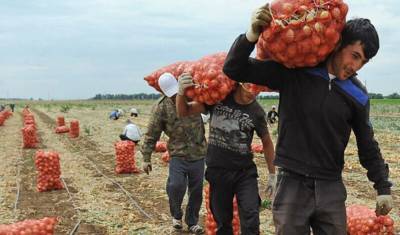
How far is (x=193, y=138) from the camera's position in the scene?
17.6 feet

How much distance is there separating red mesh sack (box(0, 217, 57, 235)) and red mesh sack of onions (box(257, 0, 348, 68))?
100 inches

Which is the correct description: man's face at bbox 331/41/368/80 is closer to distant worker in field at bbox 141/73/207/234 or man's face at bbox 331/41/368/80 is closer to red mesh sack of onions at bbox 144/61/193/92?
red mesh sack of onions at bbox 144/61/193/92

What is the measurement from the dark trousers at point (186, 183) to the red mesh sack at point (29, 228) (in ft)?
4.89

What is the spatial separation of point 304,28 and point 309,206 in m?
0.96

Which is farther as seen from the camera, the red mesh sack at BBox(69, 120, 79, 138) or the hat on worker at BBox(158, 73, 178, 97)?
the red mesh sack at BBox(69, 120, 79, 138)

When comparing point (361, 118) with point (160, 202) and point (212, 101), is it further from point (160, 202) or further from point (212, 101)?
point (160, 202)

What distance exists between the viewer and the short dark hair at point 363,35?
2600 mm

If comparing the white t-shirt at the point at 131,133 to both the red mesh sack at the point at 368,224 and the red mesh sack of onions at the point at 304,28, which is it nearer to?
the red mesh sack at the point at 368,224


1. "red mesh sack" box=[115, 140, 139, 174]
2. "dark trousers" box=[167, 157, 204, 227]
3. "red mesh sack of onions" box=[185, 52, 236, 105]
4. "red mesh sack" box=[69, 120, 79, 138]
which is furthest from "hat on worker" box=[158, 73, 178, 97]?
"red mesh sack" box=[69, 120, 79, 138]

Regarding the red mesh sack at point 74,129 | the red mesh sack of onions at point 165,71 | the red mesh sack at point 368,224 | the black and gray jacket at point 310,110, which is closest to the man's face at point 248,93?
the black and gray jacket at point 310,110

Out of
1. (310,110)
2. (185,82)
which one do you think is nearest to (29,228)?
(185,82)

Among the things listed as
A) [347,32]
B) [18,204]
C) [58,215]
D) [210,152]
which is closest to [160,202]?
[58,215]

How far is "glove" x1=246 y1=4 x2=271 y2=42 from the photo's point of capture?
2.53 m

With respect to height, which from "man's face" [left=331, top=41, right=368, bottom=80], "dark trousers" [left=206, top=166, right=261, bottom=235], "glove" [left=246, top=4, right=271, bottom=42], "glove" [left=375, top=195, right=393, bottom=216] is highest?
"glove" [left=246, top=4, right=271, bottom=42]
